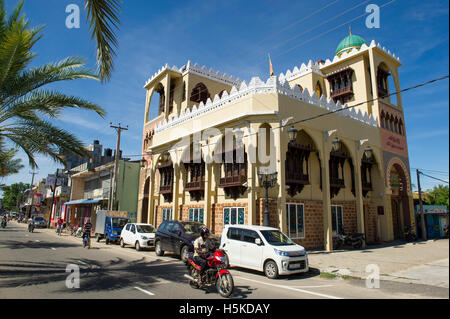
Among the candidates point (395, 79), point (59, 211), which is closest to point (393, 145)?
point (395, 79)

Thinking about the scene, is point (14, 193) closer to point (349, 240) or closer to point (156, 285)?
point (349, 240)

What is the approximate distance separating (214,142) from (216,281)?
495 inches

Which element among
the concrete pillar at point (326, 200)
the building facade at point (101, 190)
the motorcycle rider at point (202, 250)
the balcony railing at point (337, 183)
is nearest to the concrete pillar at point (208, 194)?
the concrete pillar at point (326, 200)

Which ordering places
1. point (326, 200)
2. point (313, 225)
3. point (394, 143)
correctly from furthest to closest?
1. point (394, 143)
2. point (313, 225)
3. point (326, 200)

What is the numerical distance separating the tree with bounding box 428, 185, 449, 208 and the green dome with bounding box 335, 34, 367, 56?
2687 centimetres

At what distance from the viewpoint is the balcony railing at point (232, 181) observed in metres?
17.0

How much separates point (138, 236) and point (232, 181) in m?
6.45

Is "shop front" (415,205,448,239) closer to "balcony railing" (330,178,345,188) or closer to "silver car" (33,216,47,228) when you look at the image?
"balcony railing" (330,178,345,188)

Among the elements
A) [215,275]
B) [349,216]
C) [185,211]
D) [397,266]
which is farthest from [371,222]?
[215,275]

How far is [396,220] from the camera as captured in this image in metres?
25.7

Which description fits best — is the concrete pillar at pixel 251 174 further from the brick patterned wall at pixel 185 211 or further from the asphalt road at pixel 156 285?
the brick patterned wall at pixel 185 211

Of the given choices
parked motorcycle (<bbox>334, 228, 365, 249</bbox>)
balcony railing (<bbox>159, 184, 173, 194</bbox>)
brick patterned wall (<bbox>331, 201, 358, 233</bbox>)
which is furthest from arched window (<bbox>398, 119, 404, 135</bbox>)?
balcony railing (<bbox>159, 184, 173, 194</bbox>)
